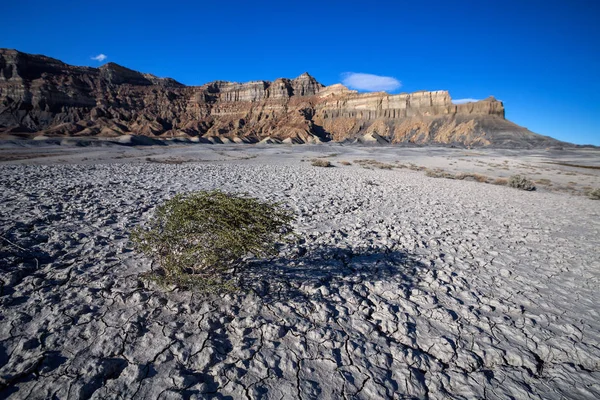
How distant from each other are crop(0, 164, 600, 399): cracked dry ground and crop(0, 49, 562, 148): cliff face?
79441 millimetres

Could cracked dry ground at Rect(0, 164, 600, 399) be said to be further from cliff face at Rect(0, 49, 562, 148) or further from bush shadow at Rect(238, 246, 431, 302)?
cliff face at Rect(0, 49, 562, 148)

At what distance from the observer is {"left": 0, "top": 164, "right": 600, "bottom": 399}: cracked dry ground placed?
7.27 feet

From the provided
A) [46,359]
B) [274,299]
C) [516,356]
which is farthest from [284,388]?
[516,356]

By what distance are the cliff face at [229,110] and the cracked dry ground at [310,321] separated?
79.4 metres

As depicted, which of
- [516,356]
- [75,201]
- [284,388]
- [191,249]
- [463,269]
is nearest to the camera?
[284,388]

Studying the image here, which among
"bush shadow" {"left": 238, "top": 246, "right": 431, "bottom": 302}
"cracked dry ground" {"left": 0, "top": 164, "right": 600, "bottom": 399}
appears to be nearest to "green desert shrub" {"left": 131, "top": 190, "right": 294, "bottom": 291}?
"cracked dry ground" {"left": 0, "top": 164, "right": 600, "bottom": 399}

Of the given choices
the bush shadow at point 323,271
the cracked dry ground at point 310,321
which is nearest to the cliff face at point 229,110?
the cracked dry ground at point 310,321

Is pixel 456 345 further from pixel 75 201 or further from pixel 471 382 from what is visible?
pixel 75 201

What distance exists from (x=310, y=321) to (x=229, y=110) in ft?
390

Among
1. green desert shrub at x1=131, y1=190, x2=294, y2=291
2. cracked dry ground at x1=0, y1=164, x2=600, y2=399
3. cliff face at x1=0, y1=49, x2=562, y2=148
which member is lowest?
cracked dry ground at x1=0, y1=164, x2=600, y2=399

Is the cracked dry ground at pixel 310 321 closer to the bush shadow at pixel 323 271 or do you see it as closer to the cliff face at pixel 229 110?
the bush shadow at pixel 323 271

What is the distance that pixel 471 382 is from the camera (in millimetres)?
2334

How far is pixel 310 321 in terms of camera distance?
2953mm

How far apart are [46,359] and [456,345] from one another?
3.81m
